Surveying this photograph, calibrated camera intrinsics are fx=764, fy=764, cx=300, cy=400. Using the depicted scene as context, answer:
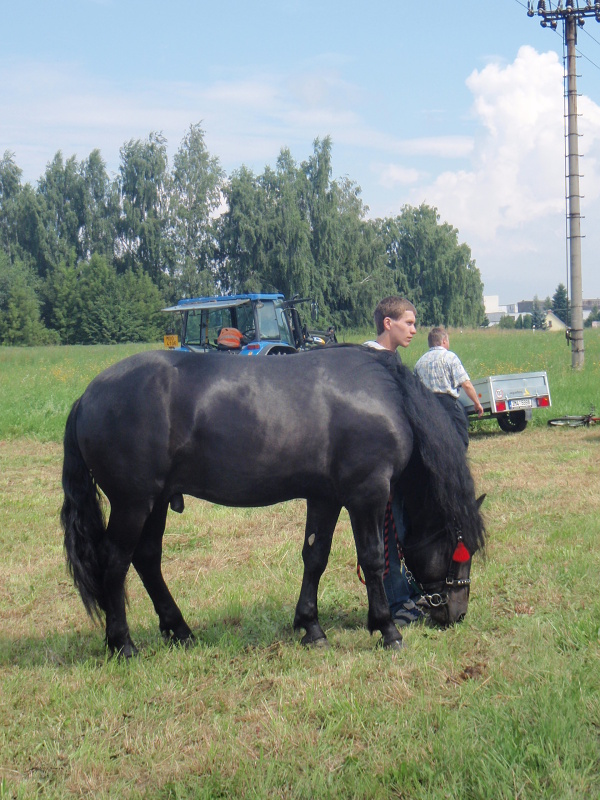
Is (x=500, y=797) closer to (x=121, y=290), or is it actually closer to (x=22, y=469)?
(x=22, y=469)

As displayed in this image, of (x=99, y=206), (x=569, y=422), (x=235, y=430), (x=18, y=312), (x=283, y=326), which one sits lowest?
(x=569, y=422)

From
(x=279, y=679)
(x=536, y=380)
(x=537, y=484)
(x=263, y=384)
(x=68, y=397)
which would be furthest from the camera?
(x=68, y=397)

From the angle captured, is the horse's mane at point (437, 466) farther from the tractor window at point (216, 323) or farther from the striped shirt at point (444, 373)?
the tractor window at point (216, 323)

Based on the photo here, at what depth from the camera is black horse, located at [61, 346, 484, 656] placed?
3.61 m

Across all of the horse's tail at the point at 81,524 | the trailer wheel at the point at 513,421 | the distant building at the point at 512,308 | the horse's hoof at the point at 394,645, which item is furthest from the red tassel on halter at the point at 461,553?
the distant building at the point at 512,308

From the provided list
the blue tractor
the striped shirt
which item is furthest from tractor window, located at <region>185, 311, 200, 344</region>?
the striped shirt

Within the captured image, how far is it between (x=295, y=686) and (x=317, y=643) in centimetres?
55

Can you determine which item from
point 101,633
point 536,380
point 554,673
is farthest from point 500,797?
point 536,380

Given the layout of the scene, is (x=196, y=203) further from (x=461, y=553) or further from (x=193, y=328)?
(x=461, y=553)

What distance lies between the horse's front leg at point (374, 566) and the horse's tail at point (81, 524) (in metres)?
1.28

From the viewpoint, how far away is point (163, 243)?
50938 mm

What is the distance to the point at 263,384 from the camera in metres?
3.71

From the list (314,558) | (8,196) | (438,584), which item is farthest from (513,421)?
(8,196)

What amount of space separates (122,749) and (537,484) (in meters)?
5.72
